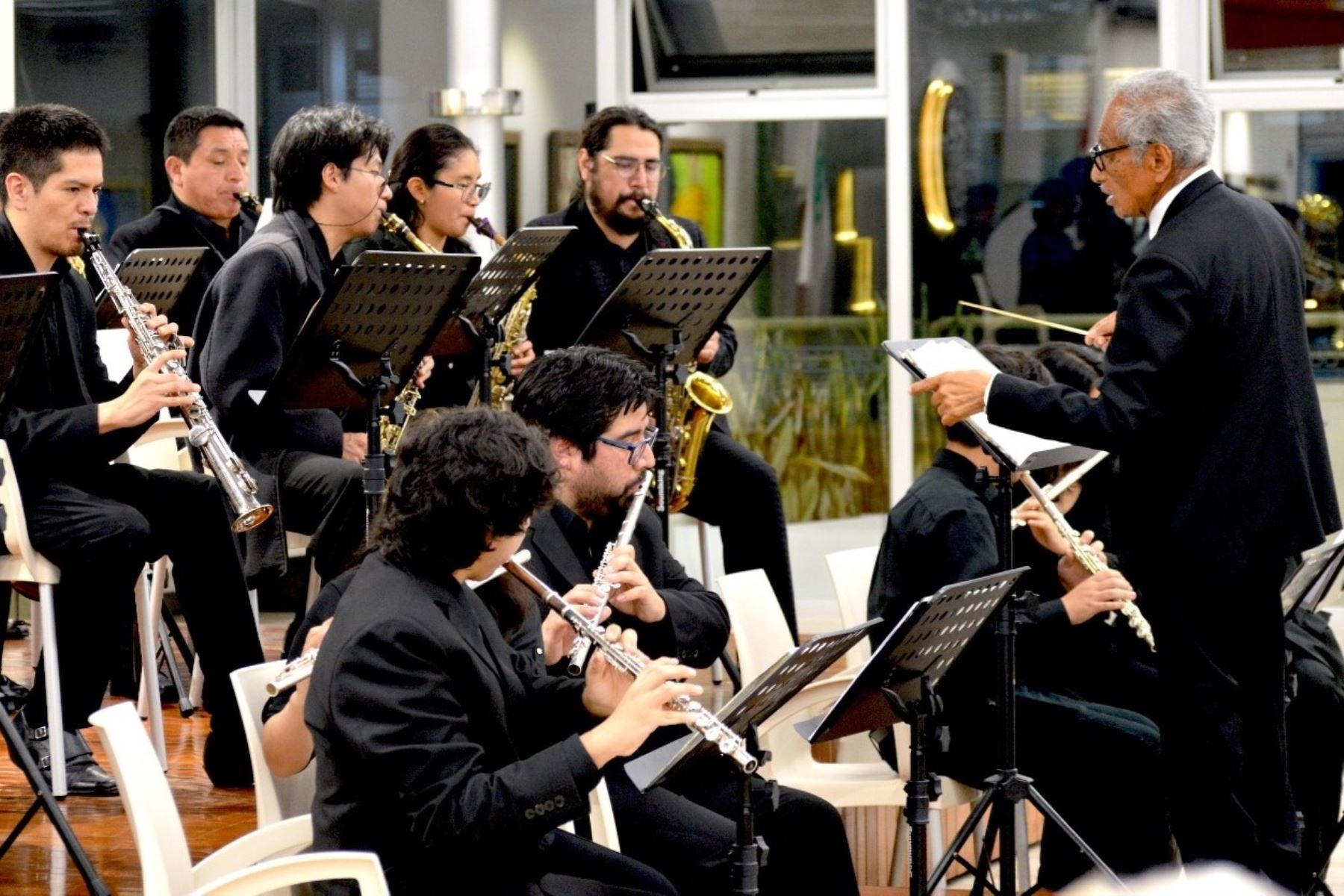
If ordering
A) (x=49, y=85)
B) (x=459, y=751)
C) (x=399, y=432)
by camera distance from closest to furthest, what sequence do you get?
(x=459, y=751), (x=399, y=432), (x=49, y=85)

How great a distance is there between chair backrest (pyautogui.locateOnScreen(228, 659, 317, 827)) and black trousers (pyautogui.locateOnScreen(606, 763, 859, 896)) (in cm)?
52

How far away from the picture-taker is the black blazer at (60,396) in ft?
12.6

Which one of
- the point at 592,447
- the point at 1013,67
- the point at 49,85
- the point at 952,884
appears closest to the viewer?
the point at 592,447

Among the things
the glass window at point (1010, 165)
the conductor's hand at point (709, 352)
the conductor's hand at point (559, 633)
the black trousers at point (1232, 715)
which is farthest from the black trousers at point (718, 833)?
the glass window at point (1010, 165)

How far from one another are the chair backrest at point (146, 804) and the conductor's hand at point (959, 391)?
1518 mm

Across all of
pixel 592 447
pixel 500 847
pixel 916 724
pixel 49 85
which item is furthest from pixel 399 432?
pixel 49 85

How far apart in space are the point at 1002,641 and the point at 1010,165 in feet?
13.3

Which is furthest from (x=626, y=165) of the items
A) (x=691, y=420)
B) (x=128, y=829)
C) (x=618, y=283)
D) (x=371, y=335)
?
(x=128, y=829)

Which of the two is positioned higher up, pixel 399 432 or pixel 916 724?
pixel 399 432

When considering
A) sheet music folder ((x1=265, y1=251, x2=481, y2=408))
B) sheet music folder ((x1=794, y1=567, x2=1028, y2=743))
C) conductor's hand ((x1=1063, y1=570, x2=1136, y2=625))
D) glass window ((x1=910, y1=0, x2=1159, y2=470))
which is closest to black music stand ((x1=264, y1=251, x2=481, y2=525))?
sheet music folder ((x1=265, y1=251, x2=481, y2=408))

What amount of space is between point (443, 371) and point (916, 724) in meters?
2.25

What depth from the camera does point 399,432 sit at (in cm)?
448

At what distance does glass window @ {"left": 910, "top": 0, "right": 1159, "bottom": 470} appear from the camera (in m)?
6.94

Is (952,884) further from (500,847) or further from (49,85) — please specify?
(49,85)
